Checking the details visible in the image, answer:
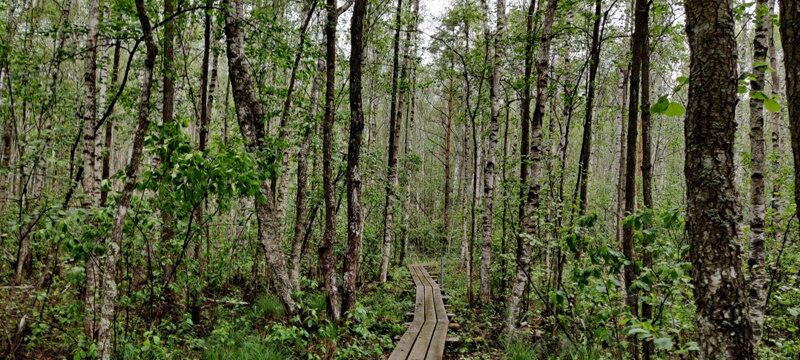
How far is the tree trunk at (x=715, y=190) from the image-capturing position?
2.28 metres

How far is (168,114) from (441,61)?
1331 cm

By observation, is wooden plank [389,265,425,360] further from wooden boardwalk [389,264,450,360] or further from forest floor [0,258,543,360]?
forest floor [0,258,543,360]

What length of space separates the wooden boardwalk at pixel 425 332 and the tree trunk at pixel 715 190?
4.53 m

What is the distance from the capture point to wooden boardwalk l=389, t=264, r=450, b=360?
21.0 feet

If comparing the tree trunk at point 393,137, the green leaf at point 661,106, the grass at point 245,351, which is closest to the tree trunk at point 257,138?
the grass at point 245,351

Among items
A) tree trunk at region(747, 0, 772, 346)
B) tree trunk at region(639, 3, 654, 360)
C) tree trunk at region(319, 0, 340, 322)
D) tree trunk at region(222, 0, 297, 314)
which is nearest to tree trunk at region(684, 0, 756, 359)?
tree trunk at region(639, 3, 654, 360)

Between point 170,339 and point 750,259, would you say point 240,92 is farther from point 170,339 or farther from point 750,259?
point 750,259

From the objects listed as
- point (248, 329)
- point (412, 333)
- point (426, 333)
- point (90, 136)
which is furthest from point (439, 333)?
point (90, 136)

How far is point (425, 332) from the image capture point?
7.52 metres

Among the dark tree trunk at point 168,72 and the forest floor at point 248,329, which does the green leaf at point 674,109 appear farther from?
the dark tree trunk at point 168,72

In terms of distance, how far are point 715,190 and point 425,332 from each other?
19.6 feet

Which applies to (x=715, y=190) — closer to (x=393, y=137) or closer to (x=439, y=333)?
(x=439, y=333)

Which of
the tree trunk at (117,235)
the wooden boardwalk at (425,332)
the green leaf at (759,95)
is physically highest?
the green leaf at (759,95)

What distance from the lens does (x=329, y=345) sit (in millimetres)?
4969
